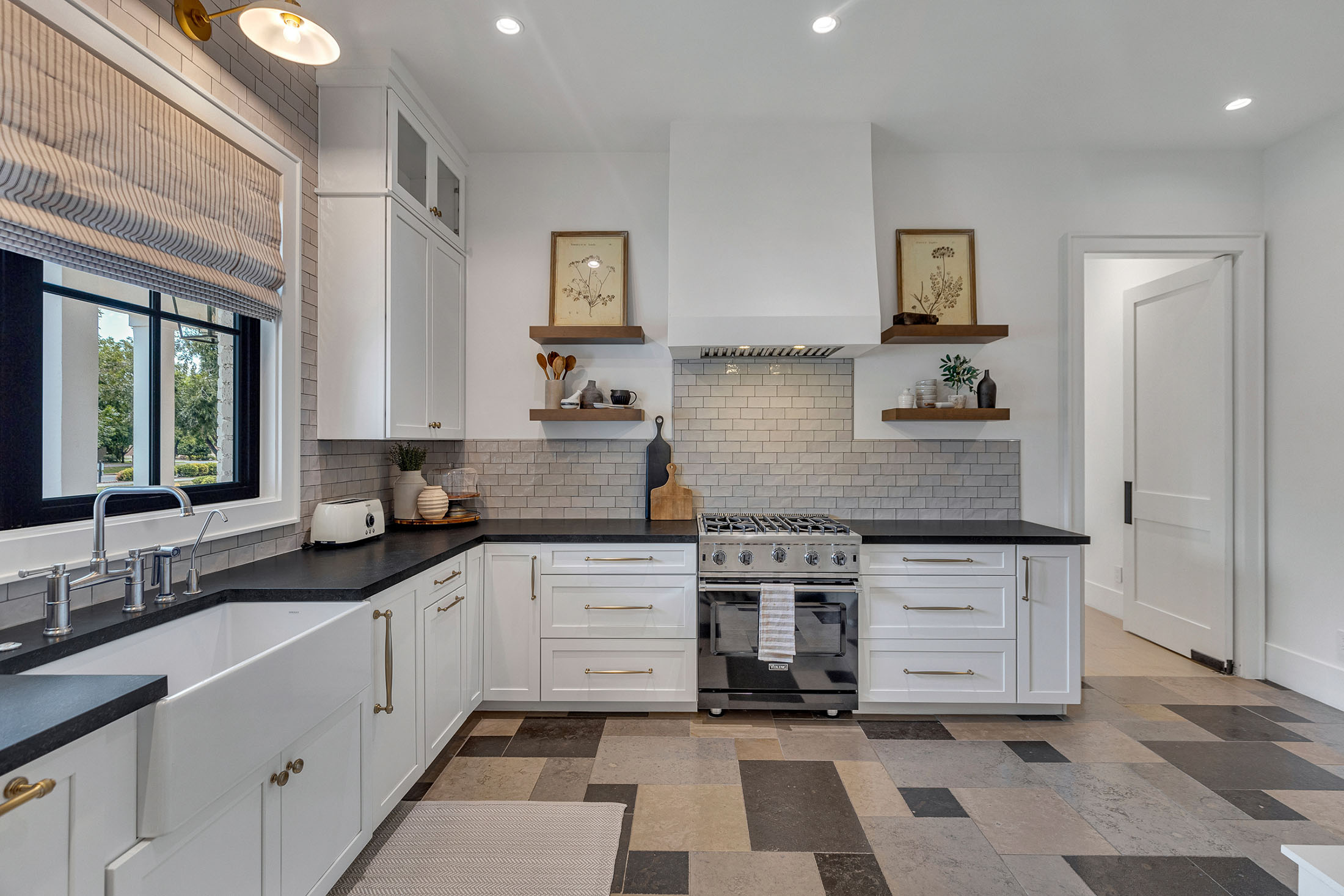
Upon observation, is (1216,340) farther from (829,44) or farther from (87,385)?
(87,385)

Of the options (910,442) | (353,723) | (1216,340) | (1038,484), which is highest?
(1216,340)

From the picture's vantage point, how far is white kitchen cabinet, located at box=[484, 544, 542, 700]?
300 centimetres

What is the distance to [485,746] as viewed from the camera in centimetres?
275

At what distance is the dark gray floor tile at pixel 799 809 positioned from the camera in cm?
208

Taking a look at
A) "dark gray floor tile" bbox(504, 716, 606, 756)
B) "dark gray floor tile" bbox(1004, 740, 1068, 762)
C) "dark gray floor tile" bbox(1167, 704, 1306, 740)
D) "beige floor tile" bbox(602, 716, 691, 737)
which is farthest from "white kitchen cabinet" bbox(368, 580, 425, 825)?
"dark gray floor tile" bbox(1167, 704, 1306, 740)

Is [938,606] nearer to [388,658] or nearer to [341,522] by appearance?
[388,658]

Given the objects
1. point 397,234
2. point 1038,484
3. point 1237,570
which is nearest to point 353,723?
point 397,234

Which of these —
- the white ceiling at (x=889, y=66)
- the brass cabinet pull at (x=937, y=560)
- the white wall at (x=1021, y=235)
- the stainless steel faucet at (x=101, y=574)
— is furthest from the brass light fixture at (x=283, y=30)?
the brass cabinet pull at (x=937, y=560)

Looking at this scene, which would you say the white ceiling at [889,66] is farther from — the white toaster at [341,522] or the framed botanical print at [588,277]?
the white toaster at [341,522]

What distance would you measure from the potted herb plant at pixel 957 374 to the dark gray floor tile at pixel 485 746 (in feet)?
9.39

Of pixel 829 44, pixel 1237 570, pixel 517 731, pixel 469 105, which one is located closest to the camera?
pixel 829 44

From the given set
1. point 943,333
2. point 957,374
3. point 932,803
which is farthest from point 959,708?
point 943,333

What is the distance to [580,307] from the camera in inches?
142

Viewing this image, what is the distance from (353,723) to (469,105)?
110 inches
